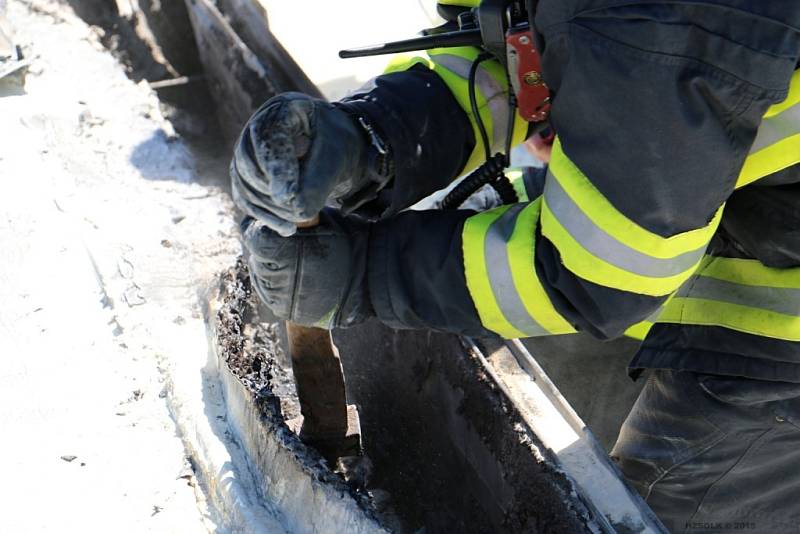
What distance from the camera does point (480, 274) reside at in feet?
4.87

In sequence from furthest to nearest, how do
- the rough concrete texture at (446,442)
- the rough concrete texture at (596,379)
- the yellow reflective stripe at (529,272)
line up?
the rough concrete texture at (596,379) < the rough concrete texture at (446,442) < the yellow reflective stripe at (529,272)

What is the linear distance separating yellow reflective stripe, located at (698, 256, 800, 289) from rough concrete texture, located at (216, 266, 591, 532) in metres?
0.51

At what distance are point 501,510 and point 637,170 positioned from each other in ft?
3.15

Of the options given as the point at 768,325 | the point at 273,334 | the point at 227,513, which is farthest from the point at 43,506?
the point at 768,325

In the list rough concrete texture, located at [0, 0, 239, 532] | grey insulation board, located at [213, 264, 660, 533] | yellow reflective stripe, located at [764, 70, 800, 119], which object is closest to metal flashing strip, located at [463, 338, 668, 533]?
grey insulation board, located at [213, 264, 660, 533]

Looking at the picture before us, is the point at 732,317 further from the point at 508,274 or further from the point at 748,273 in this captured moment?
the point at 508,274

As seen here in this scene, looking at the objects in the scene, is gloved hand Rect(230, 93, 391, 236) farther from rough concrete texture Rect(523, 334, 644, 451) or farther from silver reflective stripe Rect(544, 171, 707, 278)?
rough concrete texture Rect(523, 334, 644, 451)

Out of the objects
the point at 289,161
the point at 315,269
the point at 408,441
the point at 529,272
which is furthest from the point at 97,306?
the point at 529,272

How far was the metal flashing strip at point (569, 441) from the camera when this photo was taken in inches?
64.3

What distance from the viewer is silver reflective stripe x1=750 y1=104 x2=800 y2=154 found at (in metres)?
1.28

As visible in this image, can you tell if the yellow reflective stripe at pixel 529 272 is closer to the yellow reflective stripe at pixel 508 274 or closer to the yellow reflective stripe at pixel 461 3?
the yellow reflective stripe at pixel 508 274

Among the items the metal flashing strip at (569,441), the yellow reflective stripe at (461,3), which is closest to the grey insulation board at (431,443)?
the metal flashing strip at (569,441)

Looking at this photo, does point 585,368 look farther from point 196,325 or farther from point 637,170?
point 637,170

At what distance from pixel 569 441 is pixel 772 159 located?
2.39 ft
